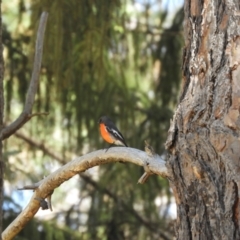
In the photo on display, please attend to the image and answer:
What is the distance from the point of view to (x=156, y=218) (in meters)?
7.07

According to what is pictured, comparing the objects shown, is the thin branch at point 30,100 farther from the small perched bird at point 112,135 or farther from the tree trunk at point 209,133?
the small perched bird at point 112,135

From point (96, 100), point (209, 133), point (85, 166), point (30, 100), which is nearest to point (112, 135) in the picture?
point (96, 100)

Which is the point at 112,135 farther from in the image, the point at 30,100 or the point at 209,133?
the point at 209,133

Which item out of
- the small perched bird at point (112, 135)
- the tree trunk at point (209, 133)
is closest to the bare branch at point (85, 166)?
the tree trunk at point (209, 133)

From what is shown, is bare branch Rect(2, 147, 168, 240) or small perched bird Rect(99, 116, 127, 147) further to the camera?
small perched bird Rect(99, 116, 127, 147)

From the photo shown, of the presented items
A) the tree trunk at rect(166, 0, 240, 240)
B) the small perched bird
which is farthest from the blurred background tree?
the tree trunk at rect(166, 0, 240, 240)

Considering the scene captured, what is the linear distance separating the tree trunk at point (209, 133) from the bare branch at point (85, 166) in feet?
0.54

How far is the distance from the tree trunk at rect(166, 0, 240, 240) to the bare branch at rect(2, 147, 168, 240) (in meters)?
0.16

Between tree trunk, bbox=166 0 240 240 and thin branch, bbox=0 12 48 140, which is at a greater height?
thin branch, bbox=0 12 48 140

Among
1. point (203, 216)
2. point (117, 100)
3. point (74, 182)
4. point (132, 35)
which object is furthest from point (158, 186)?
point (203, 216)

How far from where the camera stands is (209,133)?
266cm

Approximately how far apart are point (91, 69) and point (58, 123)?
37.1 inches

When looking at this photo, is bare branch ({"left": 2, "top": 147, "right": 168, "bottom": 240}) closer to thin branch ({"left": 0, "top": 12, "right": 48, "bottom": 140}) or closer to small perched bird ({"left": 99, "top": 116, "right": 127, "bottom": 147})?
thin branch ({"left": 0, "top": 12, "right": 48, "bottom": 140})

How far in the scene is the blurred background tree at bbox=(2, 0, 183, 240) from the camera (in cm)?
571
